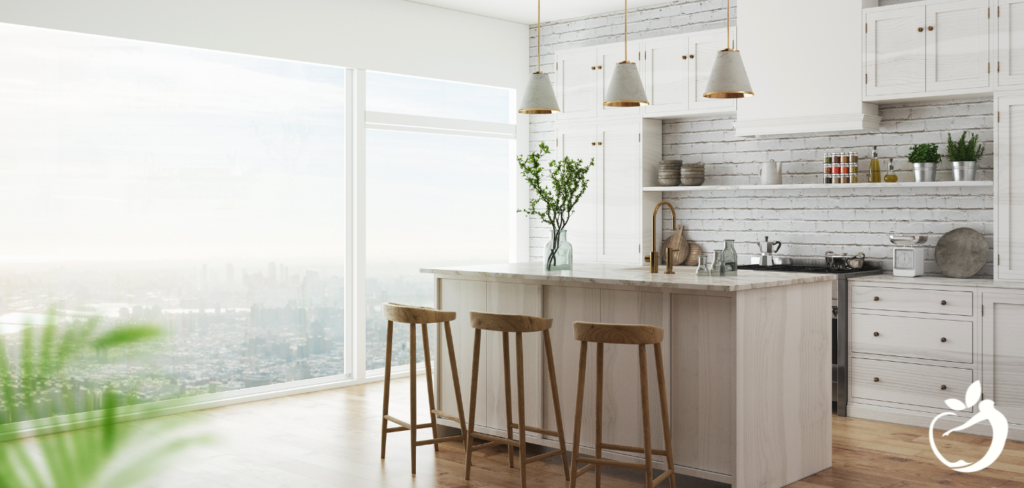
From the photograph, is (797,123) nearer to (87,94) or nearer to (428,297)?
(428,297)

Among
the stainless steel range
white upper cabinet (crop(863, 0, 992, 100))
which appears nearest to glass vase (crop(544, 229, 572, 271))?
the stainless steel range

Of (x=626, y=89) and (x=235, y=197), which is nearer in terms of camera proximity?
(x=626, y=89)

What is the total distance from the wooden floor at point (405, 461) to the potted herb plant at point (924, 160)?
153 centimetres

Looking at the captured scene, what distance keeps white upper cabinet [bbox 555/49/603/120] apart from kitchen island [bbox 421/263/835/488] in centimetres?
258

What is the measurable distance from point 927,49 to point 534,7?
9.97 feet

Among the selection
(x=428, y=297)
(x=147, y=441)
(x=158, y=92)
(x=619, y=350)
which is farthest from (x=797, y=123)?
(x=147, y=441)

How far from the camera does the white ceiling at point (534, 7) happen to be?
22.4ft

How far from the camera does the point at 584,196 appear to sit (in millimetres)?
6914

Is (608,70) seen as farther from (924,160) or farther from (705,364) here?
(705,364)

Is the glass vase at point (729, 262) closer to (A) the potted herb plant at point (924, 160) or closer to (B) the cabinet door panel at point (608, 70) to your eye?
(A) the potted herb plant at point (924, 160)

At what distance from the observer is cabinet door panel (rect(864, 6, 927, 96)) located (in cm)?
516

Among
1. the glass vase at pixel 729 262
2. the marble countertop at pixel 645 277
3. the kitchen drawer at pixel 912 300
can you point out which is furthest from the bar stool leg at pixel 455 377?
the kitchen drawer at pixel 912 300

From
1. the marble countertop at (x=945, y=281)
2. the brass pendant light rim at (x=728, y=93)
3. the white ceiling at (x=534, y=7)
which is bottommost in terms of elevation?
the marble countertop at (x=945, y=281)

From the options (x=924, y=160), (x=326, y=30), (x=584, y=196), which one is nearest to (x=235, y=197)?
(x=326, y=30)
